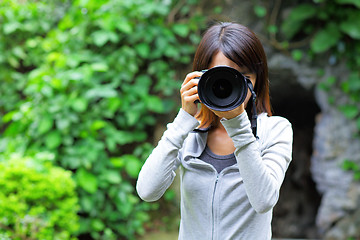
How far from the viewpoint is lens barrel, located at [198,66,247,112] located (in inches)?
43.5

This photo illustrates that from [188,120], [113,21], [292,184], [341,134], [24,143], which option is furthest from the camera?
[292,184]

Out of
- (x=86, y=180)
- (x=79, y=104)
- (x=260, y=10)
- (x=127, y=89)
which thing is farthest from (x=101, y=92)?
(x=260, y=10)

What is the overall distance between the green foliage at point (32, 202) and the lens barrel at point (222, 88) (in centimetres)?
190

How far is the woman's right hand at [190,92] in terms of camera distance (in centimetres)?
119

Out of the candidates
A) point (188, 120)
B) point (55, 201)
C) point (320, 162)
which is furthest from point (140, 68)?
point (188, 120)

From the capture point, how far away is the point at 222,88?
44.8 inches

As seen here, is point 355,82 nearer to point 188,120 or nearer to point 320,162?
point 320,162

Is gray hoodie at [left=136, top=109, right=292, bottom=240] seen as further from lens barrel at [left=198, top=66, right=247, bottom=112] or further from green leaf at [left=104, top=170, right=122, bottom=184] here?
green leaf at [left=104, top=170, right=122, bottom=184]

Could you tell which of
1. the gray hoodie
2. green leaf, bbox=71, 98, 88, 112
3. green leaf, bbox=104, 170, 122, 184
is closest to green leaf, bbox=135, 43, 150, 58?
green leaf, bbox=71, 98, 88, 112

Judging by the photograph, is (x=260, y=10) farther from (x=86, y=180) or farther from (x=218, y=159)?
(x=218, y=159)

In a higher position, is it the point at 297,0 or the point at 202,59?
the point at 297,0

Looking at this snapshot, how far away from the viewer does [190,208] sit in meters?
1.33

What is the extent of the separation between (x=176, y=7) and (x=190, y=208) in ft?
9.54

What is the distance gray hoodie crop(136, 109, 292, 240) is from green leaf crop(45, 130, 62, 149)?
6.57 feet
